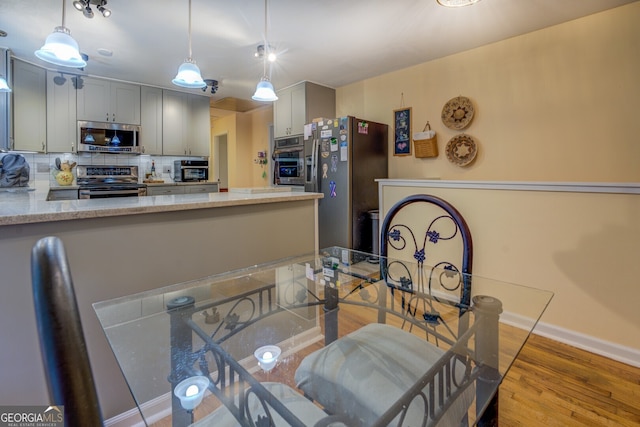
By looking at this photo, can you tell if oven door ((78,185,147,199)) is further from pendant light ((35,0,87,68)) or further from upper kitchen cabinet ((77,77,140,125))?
pendant light ((35,0,87,68))

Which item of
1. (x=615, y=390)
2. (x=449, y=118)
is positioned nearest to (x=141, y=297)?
(x=615, y=390)

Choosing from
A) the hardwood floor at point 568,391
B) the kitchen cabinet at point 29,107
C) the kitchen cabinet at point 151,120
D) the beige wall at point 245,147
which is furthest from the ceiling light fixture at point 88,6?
the beige wall at point 245,147

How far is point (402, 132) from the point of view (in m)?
3.94

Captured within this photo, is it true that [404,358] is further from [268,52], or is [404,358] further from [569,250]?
[268,52]

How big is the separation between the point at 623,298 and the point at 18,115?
5801 millimetres

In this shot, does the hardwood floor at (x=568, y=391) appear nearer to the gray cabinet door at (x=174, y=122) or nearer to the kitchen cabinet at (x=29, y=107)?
the gray cabinet door at (x=174, y=122)

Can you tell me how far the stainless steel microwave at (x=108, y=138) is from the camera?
4016mm

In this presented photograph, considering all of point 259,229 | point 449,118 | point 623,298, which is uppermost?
point 449,118

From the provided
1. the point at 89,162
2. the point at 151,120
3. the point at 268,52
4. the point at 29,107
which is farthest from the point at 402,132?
the point at 29,107

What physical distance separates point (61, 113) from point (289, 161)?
2898 millimetres

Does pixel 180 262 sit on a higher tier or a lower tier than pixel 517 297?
higher

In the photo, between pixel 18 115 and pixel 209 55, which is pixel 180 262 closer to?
pixel 209 55

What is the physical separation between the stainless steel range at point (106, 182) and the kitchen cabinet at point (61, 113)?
1.16 feet

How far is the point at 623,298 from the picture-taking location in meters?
1.99
